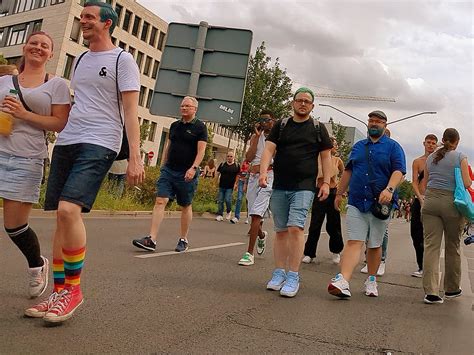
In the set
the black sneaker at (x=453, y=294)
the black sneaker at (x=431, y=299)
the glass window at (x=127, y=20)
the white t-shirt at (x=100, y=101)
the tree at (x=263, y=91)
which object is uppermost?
the glass window at (x=127, y=20)

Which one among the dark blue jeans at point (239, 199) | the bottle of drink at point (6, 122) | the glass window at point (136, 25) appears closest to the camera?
the bottle of drink at point (6, 122)

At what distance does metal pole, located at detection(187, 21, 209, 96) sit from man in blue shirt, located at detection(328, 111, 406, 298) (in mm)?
7076

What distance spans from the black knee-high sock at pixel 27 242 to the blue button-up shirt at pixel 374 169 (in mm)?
3163

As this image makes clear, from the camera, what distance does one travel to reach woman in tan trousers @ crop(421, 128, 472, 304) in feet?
18.4

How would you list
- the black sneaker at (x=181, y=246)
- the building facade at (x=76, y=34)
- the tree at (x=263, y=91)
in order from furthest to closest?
the building facade at (x=76, y=34) < the tree at (x=263, y=91) < the black sneaker at (x=181, y=246)

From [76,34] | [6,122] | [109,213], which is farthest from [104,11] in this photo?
[76,34]

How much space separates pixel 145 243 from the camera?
6.70 m

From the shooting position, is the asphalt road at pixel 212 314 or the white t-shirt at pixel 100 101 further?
the white t-shirt at pixel 100 101

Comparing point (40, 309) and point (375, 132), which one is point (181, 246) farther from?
point (40, 309)

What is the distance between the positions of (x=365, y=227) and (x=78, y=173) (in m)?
3.19

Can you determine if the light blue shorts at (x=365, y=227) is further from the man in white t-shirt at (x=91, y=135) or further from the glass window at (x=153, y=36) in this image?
the glass window at (x=153, y=36)

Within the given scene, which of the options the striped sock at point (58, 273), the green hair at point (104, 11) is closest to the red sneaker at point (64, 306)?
the striped sock at point (58, 273)

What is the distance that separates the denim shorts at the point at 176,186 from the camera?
6.80 meters

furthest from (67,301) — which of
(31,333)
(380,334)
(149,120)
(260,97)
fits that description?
(149,120)
